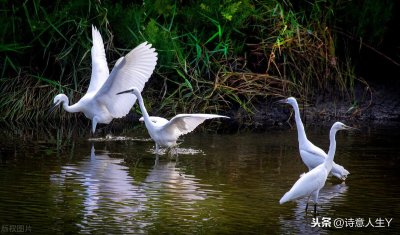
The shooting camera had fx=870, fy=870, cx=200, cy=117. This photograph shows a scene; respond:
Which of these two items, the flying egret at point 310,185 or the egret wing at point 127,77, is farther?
the egret wing at point 127,77

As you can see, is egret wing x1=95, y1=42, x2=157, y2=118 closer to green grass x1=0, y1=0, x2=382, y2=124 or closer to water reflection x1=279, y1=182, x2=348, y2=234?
green grass x1=0, y1=0, x2=382, y2=124

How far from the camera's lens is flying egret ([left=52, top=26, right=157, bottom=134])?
12266mm

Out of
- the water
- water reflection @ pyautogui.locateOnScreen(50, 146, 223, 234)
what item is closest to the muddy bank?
the water

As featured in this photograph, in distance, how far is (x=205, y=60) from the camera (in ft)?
50.7

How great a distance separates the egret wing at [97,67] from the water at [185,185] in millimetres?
915

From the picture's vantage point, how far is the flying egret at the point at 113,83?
1227 centimetres

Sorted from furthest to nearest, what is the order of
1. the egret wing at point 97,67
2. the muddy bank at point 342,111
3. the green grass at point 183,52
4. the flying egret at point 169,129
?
1. the muddy bank at point 342,111
2. the green grass at point 183,52
3. the egret wing at point 97,67
4. the flying egret at point 169,129

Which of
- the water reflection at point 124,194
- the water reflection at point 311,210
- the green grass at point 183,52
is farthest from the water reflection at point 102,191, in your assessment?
the green grass at point 183,52

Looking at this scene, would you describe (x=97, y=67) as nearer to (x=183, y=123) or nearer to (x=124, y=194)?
(x=183, y=123)

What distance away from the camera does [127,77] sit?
12570 millimetres

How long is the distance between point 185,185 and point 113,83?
374 cm

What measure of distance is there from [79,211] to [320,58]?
8.64 m

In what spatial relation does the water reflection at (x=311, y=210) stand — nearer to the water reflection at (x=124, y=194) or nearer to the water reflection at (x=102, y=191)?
the water reflection at (x=124, y=194)

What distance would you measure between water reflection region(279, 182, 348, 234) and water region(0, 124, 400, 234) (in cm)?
1
